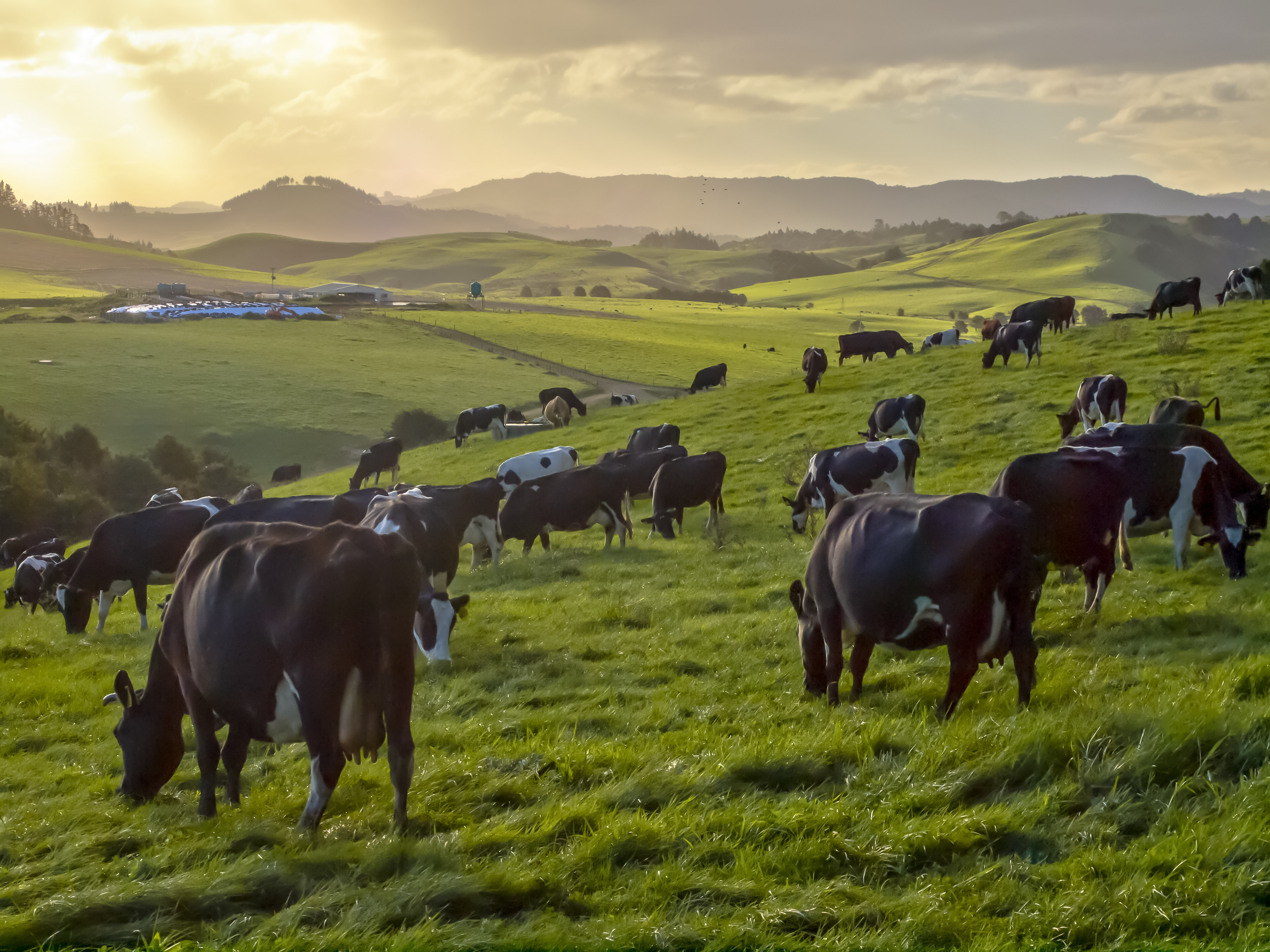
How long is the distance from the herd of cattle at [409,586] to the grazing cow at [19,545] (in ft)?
65.8

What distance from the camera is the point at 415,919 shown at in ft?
15.5

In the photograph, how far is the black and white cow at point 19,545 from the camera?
105 ft

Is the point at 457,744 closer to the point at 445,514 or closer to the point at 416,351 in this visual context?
the point at 445,514

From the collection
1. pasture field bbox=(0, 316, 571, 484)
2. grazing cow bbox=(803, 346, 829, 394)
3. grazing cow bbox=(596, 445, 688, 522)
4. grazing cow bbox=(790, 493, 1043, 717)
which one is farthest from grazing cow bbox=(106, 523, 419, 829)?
pasture field bbox=(0, 316, 571, 484)

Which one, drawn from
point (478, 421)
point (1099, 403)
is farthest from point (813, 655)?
point (478, 421)

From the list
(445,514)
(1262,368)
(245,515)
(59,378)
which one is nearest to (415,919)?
(245,515)

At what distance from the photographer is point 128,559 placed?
15789 mm

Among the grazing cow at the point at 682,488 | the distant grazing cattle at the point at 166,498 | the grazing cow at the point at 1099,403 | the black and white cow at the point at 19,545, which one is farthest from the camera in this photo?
the black and white cow at the point at 19,545

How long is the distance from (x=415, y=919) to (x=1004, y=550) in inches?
194

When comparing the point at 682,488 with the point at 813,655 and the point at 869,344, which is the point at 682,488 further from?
the point at 869,344

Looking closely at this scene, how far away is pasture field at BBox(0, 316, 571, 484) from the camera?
52.5 m

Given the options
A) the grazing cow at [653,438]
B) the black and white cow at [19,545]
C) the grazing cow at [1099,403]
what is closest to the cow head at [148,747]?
the grazing cow at [1099,403]

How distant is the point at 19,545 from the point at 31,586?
42.5 ft

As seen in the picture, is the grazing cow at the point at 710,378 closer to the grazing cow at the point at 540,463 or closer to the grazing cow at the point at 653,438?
the grazing cow at the point at 653,438
